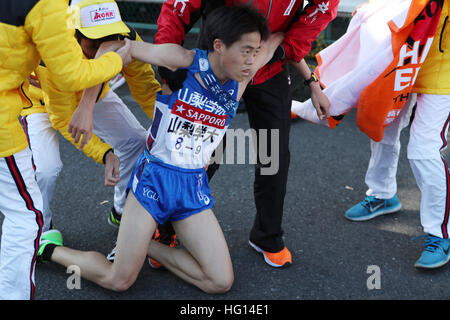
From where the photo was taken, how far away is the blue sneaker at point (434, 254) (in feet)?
9.29

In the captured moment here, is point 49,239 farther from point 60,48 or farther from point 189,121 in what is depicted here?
point 60,48

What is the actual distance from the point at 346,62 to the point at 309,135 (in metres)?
1.63

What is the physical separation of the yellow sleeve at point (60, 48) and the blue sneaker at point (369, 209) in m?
1.90

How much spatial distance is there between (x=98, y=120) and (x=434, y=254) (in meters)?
1.92

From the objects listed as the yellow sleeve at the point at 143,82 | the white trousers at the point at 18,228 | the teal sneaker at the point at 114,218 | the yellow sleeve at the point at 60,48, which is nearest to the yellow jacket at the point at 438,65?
the yellow sleeve at the point at 143,82

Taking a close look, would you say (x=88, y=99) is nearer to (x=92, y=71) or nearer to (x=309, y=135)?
(x=92, y=71)

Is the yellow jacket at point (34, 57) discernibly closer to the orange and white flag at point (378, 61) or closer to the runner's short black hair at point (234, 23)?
the runner's short black hair at point (234, 23)

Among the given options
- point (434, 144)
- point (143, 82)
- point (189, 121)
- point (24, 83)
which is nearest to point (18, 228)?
point (24, 83)

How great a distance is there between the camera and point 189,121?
2.54 m

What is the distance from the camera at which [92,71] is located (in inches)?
83.0

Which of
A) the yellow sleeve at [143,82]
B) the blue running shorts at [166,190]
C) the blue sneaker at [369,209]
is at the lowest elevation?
the blue sneaker at [369,209]

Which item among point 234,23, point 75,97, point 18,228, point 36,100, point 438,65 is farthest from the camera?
point 36,100

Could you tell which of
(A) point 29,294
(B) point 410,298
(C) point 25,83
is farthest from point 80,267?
(B) point 410,298

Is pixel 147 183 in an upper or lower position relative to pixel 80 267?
upper
